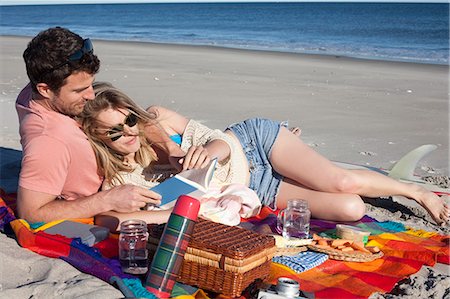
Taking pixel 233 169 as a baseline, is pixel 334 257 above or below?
below

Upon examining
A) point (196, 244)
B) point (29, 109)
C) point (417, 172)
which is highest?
point (29, 109)

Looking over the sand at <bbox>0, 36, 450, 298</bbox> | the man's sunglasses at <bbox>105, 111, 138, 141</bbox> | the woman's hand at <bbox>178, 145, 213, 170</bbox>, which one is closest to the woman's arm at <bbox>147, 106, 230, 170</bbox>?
the woman's hand at <bbox>178, 145, 213, 170</bbox>

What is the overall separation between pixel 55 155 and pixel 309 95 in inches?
293

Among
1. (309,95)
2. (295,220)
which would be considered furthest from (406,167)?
(309,95)

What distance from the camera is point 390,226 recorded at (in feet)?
16.1

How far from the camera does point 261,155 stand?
4957 mm

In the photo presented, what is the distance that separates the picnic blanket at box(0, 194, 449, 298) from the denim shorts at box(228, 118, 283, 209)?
0.93ft

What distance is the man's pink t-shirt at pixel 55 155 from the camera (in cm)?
411

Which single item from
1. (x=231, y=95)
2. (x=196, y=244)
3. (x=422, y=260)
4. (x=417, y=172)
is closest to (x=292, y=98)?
(x=231, y=95)

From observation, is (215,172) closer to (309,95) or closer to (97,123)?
(97,123)

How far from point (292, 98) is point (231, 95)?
1.01m

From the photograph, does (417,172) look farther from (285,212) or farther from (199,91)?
(199,91)

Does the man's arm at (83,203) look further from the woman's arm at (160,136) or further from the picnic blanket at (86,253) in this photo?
the woman's arm at (160,136)

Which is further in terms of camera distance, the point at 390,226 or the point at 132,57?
the point at 132,57
